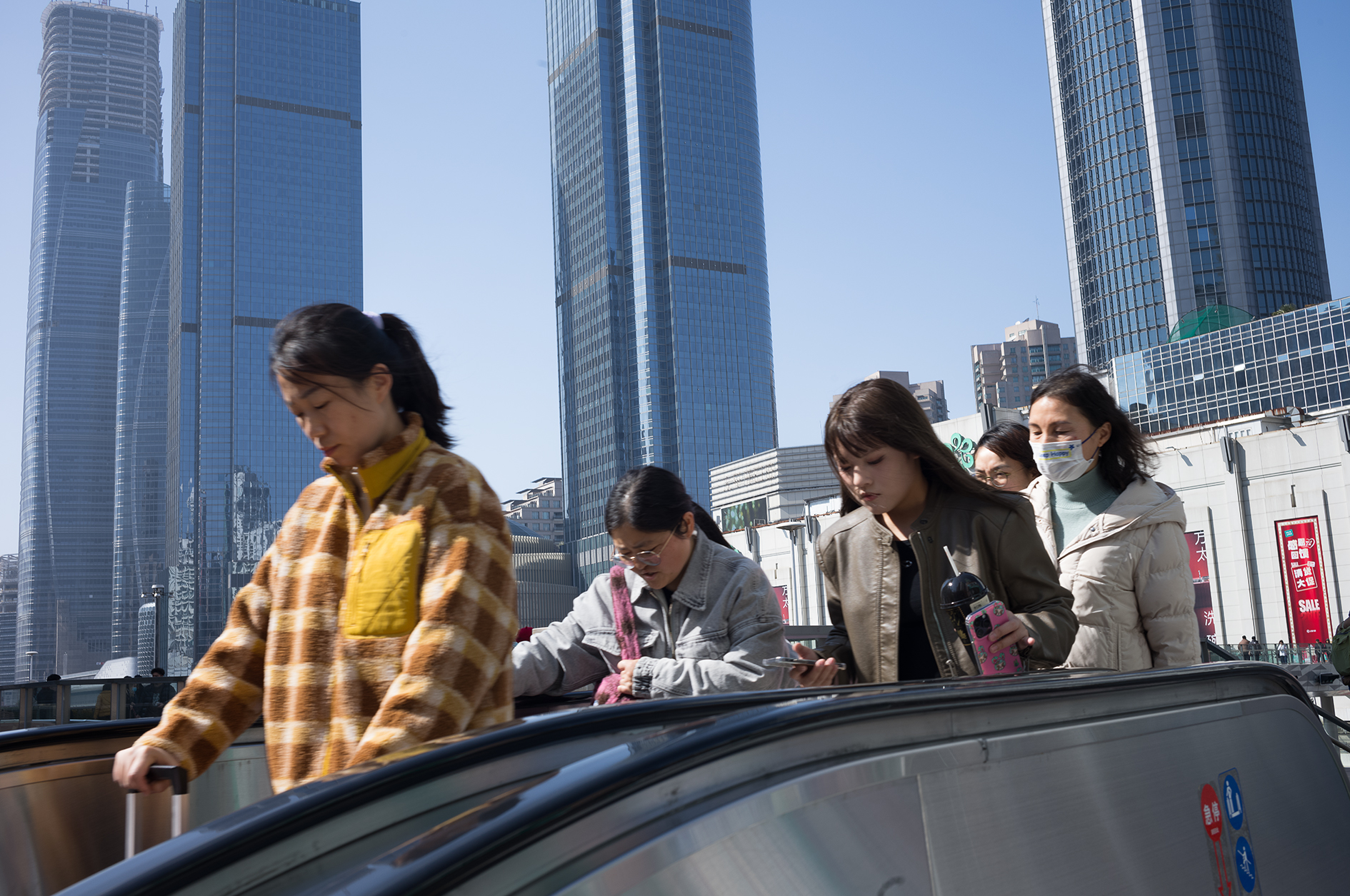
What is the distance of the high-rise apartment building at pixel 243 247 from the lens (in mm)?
102875

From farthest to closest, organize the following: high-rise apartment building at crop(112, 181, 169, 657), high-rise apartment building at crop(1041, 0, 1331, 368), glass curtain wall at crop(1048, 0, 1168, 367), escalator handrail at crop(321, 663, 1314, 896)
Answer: high-rise apartment building at crop(112, 181, 169, 657), glass curtain wall at crop(1048, 0, 1168, 367), high-rise apartment building at crop(1041, 0, 1331, 368), escalator handrail at crop(321, 663, 1314, 896)

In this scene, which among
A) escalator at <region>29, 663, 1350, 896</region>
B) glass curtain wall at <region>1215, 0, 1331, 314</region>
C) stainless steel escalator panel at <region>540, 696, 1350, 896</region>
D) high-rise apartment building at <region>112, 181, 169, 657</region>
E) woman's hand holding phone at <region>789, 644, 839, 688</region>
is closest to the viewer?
escalator at <region>29, 663, 1350, 896</region>

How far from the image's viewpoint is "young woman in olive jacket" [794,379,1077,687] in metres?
2.57

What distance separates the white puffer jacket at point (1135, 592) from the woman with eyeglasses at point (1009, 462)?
1193 millimetres

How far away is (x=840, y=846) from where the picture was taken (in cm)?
125

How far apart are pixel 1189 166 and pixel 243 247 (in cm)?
9213

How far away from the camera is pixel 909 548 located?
276 cm

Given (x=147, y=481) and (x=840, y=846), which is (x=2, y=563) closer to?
(x=147, y=481)

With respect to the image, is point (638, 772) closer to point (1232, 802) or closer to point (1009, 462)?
point (1232, 802)

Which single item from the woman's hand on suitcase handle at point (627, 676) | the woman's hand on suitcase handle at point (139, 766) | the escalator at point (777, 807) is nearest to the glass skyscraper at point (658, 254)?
the woman's hand on suitcase handle at point (627, 676)

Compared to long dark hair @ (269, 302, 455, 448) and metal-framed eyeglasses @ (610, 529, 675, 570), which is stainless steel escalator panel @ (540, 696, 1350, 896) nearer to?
long dark hair @ (269, 302, 455, 448)

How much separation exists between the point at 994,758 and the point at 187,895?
3.64 ft

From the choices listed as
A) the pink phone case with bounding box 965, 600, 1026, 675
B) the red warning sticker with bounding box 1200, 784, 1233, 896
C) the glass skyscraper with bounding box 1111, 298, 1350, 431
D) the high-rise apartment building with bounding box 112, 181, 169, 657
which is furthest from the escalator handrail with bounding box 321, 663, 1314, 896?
the high-rise apartment building with bounding box 112, 181, 169, 657

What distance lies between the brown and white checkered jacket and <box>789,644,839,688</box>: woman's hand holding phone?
3.09 feet
